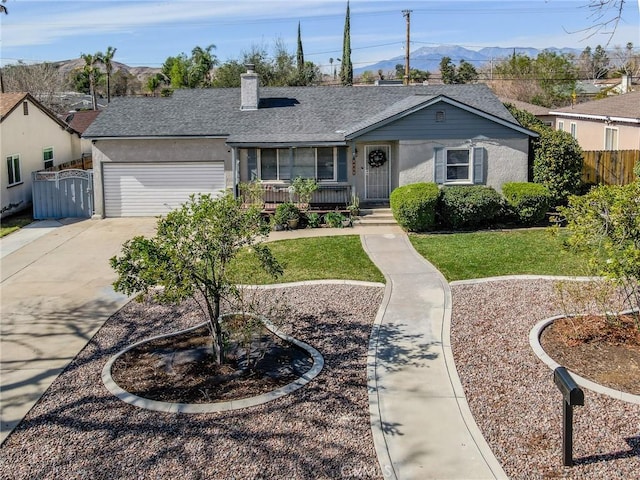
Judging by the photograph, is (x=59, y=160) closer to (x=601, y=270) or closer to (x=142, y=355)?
(x=142, y=355)

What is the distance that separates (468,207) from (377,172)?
4.28m

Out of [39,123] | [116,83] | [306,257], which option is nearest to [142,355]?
[306,257]

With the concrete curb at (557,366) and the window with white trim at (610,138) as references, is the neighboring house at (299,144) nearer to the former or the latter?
the window with white trim at (610,138)

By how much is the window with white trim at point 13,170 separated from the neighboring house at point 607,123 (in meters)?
22.2

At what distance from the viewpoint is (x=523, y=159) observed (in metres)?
19.9

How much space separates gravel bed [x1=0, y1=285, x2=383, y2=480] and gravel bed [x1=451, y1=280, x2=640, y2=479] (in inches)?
58.0

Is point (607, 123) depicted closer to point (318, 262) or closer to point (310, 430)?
point (318, 262)

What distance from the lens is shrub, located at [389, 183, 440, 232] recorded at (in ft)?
58.1

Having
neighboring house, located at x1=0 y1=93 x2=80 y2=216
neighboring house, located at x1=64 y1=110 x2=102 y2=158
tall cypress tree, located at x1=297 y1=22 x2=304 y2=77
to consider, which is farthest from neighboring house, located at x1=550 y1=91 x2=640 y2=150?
neighboring house, located at x1=64 y1=110 x2=102 y2=158

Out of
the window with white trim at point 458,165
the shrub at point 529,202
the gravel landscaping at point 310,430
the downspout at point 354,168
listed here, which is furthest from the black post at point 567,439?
the downspout at point 354,168

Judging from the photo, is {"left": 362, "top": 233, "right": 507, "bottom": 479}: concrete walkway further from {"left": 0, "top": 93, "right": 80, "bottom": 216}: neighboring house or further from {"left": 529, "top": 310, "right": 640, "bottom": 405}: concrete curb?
{"left": 0, "top": 93, "right": 80, "bottom": 216}: neighboring house

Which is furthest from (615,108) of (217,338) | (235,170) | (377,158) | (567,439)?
(567,439)

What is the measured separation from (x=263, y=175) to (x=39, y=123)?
10057 millimetres

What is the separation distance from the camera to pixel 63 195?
72.7 ft
